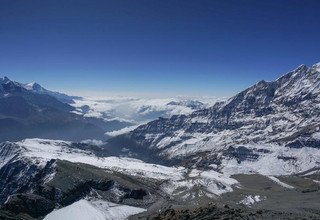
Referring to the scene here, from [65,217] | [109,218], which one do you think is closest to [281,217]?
[109,218]

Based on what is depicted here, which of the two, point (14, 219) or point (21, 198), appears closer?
point (14, 219)

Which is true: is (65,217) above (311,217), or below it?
below

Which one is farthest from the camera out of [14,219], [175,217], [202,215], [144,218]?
[144,218]

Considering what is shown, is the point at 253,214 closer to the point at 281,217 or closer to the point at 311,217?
the point at 281,217

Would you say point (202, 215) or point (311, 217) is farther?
point (202, 215)

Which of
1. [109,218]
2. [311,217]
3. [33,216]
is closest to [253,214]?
[311,217]

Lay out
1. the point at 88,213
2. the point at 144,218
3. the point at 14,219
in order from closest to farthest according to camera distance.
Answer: the point at 14,219, the point at 144,218, the point at 88,213

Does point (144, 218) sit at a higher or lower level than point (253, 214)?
lower

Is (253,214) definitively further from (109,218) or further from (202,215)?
(109,218)

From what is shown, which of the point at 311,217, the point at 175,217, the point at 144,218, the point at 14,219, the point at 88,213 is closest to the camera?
the point at 311,217
